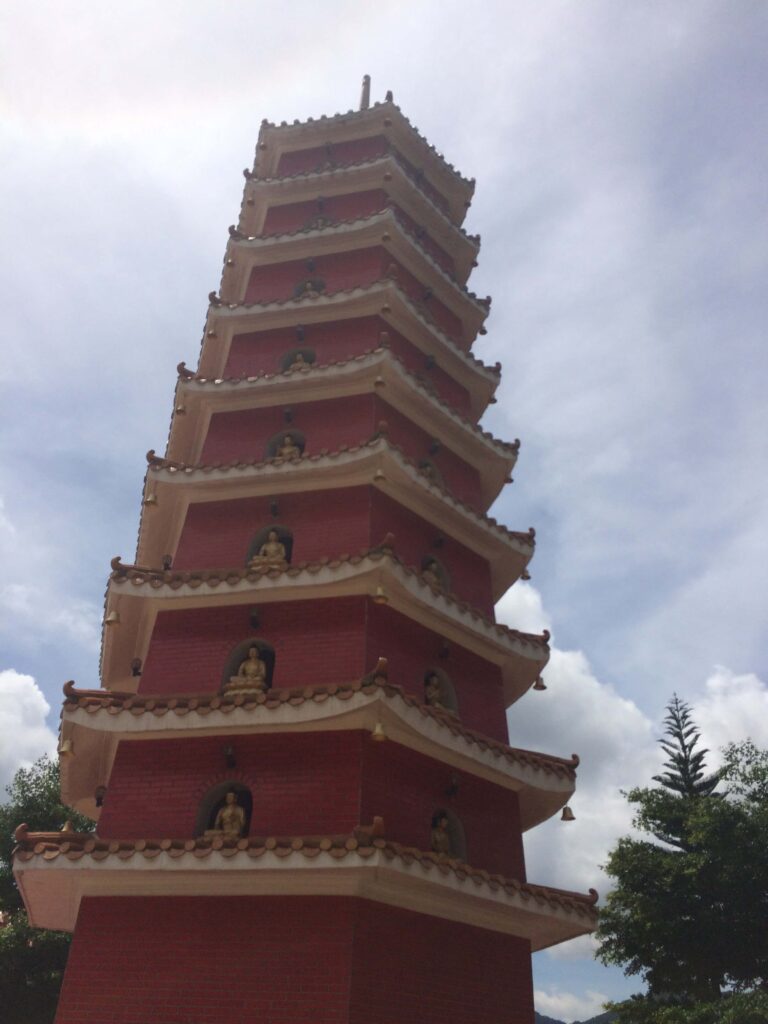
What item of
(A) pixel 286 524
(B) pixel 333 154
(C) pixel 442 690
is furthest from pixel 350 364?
(B) pixel 333 154

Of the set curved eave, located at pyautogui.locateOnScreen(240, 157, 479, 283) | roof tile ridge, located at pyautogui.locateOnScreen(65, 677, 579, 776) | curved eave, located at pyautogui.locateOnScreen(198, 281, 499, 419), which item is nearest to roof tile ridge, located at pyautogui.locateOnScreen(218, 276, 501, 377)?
curved eave, located at pyautogui.locateOnScreen(198, 281, 499, 419)

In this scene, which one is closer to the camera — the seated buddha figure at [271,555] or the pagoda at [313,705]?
the pagoda at [313,705]

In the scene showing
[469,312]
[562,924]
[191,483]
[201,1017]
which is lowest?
[201,1017]

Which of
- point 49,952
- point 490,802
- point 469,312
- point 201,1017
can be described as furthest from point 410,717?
point 49,952

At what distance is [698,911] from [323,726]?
16.7 m

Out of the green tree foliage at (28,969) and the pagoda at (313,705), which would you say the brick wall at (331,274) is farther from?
the green tree foliage at (28,969)

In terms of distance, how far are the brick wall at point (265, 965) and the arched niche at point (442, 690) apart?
2949mm

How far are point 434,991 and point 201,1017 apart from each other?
2505 millimetres

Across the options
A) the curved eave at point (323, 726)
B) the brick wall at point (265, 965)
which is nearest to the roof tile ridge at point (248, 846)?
the brick wall at point (265, 965)

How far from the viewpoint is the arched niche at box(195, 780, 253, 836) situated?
974cm

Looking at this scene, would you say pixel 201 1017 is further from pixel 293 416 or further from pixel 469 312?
pixel 469 312

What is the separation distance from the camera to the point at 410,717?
9.53m

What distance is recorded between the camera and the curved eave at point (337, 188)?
18.1 meters

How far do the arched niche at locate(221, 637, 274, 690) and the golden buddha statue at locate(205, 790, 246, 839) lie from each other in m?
1.86
